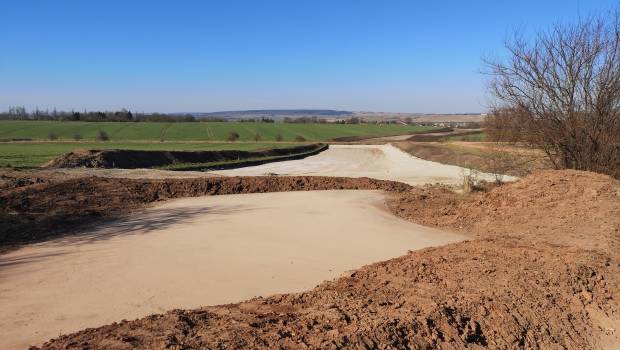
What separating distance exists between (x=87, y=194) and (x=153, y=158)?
2113cm

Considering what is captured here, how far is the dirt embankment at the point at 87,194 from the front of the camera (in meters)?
11.4

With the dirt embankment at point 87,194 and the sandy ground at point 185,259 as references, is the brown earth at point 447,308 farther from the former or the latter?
the dirt embankment at point 87,194

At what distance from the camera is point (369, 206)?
1413cm

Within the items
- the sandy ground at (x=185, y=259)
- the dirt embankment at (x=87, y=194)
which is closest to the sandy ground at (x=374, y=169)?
the dirt embankment at (x=87, y=194)

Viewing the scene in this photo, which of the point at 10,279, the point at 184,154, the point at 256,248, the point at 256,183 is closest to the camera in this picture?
the point at 10,279

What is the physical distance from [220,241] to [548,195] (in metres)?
7.61

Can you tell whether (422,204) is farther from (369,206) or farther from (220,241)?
(220,241)

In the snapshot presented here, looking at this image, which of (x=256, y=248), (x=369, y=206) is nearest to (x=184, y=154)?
(x=369, y=206)

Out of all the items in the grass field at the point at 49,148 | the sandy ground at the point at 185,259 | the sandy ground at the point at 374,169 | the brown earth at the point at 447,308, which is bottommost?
the sandy ground at the point at 374,169

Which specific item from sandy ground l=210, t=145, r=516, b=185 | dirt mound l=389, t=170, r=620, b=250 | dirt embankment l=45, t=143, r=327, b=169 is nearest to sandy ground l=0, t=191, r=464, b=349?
dirt mound l=389, t=170, r=620, b=250

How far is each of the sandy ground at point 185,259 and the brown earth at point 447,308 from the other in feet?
3.39

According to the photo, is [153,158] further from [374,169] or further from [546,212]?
[546,212]

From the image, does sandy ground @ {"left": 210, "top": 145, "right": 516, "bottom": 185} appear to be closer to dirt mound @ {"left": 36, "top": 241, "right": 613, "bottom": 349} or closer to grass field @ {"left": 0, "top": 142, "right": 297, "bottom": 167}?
grass field @ {"left": 0, "top": 142, "right": 297, "bottom": 167}

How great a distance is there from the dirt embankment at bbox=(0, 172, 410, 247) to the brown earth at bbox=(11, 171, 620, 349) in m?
7.14
